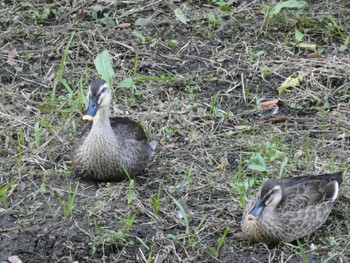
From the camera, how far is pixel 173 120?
735cm

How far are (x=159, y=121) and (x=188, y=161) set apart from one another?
0.62m

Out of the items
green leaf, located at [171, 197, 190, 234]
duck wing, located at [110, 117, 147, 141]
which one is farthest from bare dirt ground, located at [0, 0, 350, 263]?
duck wing, located at [110, 117, 147, 141]

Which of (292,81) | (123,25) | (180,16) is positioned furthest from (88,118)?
(180,16)

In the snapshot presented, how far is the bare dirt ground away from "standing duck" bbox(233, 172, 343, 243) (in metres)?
0.10

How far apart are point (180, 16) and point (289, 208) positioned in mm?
3092

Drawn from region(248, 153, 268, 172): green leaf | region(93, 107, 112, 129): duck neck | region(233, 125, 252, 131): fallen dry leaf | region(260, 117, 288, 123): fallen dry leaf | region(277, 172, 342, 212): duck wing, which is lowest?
region(260, 117, 288, 123): fallen dry leaf

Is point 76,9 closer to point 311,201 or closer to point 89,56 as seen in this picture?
point 89,56

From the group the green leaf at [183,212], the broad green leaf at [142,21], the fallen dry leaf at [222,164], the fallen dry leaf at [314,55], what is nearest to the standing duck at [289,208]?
the green leaf at [183,212]

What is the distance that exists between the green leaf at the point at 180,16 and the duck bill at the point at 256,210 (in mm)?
3101

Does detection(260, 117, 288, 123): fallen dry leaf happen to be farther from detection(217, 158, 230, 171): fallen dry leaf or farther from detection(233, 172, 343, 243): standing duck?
detection(233, 172, 343, 243): standing duck

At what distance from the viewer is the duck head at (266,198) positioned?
5.83m

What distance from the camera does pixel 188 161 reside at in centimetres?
686

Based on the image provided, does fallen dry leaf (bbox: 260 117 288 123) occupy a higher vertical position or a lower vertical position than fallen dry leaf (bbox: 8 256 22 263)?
lower

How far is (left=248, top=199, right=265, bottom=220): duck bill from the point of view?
229 inches
